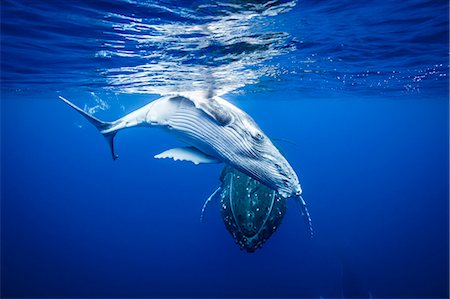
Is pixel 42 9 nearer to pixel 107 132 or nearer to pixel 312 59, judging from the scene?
pixel 107 132

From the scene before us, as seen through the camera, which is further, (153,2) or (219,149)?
(153,2)

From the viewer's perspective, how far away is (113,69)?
1465 centimetres

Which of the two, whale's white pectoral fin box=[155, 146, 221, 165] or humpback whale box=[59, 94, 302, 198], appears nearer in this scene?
humpback whale box=[59, 94, 302, 198]

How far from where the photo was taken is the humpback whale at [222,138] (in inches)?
137

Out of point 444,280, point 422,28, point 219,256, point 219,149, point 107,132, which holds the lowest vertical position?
point 444,280

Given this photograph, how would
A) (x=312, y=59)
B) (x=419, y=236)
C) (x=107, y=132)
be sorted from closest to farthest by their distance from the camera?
(x=107, y=132)
(x=312, y=59)
(x=419, y=236)

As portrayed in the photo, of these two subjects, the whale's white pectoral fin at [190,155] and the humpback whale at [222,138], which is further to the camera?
the whale's white pectoral fin at [190,155]

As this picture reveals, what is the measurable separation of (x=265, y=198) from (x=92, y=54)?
9505mm

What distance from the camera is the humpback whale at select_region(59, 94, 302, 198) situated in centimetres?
347

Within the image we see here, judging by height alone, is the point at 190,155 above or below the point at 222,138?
below

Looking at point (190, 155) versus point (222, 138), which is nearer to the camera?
point (222, 138)

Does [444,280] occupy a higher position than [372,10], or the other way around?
[372,10]

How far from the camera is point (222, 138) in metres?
4.07

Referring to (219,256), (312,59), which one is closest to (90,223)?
(219,256)
